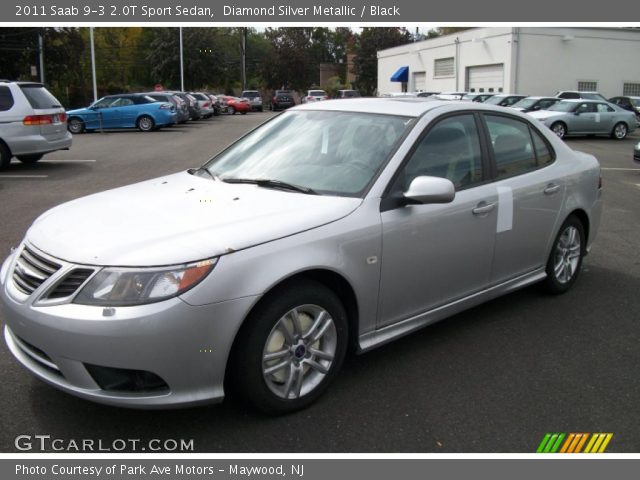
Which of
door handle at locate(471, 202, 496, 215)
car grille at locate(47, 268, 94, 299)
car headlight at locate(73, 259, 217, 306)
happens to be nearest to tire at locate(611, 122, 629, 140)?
door handle at locate(471, 202, 496, 215)

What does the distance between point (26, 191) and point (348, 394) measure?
8794 mm

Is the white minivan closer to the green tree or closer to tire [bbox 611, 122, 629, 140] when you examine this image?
tire [bbox 611, 122, 629, 140]

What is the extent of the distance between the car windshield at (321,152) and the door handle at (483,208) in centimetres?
71

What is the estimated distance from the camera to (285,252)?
3.25 meters

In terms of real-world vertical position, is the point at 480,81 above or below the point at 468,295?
above

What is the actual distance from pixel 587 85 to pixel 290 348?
4032 centimetres

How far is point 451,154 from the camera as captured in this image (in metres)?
4.34

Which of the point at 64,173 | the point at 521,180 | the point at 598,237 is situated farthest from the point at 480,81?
the point at 521,180

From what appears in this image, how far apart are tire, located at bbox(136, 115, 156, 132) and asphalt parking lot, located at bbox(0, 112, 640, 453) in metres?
22.8

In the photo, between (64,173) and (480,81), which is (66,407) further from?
(480,81)

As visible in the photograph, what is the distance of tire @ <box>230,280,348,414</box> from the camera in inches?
125

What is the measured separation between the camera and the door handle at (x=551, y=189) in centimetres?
496

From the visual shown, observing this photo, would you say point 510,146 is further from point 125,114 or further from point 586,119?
point 125,114
